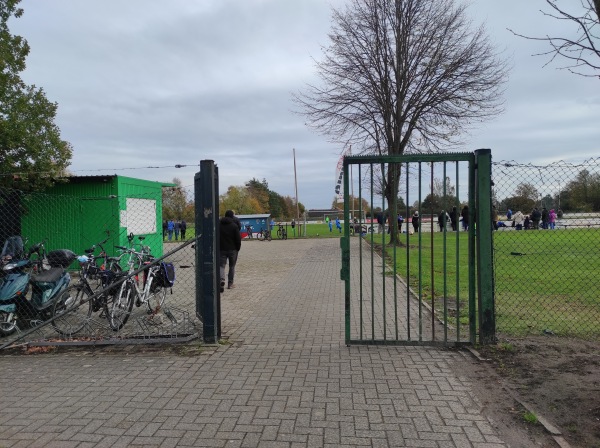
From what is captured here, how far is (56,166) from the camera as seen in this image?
11.8 m

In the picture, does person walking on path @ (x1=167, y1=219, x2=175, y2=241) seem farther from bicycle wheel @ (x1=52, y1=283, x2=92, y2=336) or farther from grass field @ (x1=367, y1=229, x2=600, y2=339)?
bicycle wheel @ (x1=52, y1=283, x2=92, y2=336)

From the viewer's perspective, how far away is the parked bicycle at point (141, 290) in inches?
259

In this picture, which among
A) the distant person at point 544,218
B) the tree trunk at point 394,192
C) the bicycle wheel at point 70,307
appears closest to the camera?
the distant person at point 544,218

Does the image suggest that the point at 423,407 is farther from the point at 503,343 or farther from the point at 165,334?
the point at 165,334

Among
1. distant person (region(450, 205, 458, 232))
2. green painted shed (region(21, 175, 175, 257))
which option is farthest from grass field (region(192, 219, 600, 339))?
green painted shed (region(21, 175, 175, 257))

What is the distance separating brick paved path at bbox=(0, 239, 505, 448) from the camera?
3.40m

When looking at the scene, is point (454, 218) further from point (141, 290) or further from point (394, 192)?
point (141, 290)

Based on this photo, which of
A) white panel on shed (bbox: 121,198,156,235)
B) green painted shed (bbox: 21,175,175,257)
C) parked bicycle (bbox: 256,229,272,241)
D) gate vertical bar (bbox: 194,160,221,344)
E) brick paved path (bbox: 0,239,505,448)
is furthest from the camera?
parked bicycle (bbox: 256,229,272,241)

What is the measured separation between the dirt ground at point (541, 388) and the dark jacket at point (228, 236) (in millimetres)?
6745

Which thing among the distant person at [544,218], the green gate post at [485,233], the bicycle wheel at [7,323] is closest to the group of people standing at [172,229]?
the bicycle wheel at [7,323]

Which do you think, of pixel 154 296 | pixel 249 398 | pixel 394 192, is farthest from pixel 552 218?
pixel 154 296

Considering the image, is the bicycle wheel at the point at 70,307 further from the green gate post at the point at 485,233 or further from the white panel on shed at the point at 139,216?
the white panel on shed at the point at 139,216

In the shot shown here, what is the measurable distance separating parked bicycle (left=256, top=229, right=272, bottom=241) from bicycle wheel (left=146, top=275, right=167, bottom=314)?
27655mm

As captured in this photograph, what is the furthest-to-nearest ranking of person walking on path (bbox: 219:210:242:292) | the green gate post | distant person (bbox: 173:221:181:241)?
1. distant person (bbox: 173:221:181:241)
2. person walking on path (bbox: 219:210:242:292)
3. the green gate post
